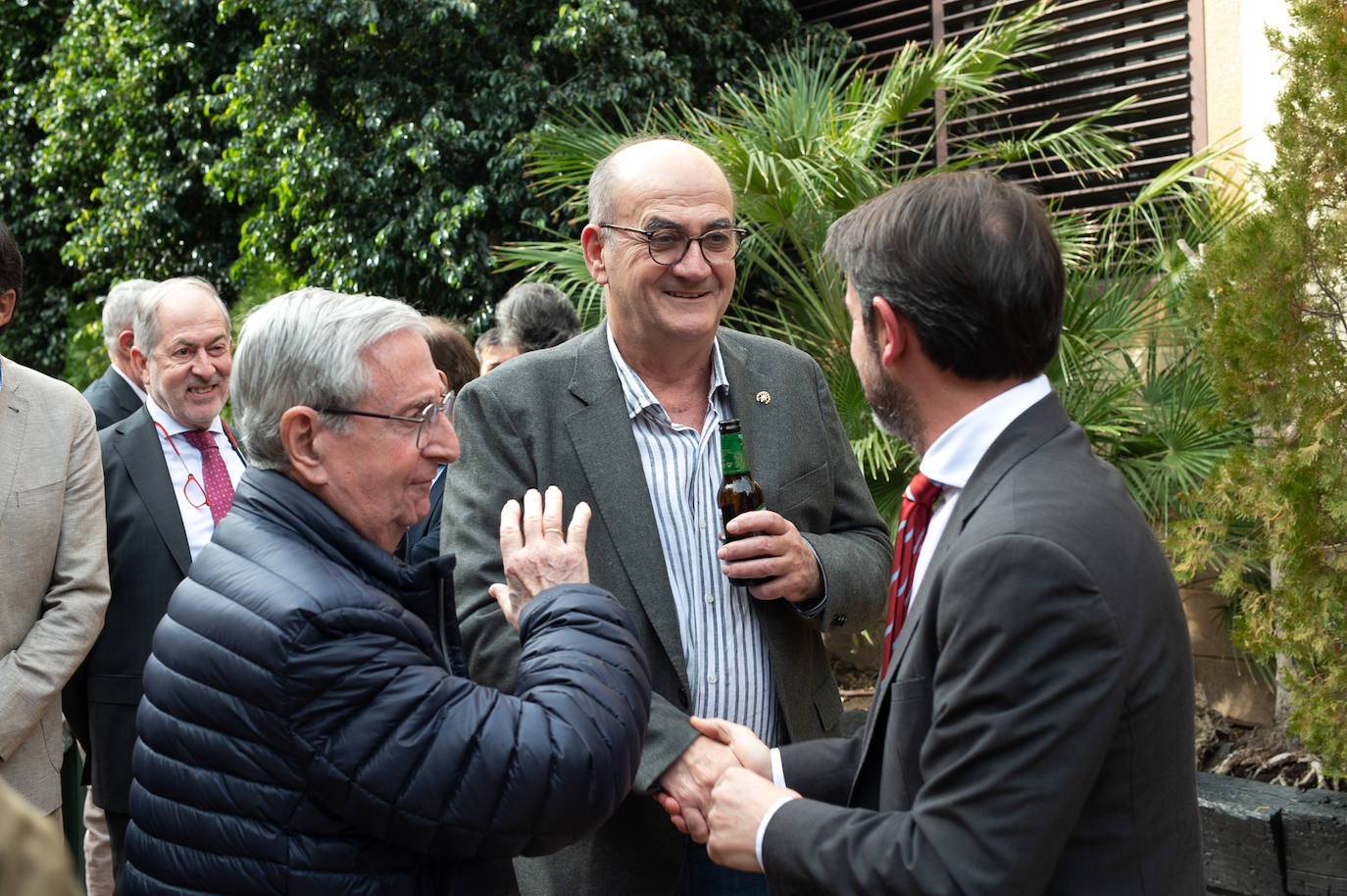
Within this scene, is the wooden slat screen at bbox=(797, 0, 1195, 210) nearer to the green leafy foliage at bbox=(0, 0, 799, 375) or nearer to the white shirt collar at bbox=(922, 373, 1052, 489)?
the green leafy foliage at bbox=(0, 0, 799, 375)

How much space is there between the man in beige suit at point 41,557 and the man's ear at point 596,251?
156cm

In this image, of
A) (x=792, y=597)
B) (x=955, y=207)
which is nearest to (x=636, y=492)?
(x=792, y=597)

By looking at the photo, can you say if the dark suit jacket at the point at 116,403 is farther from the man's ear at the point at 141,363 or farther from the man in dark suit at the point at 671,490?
the man in dark suit at the point at 671,490

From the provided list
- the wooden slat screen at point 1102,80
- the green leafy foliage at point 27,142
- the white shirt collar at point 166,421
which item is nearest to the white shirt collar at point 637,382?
the white shirt collar at point 166,421

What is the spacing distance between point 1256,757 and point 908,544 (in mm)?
3619

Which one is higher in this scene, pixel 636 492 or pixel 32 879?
pixel 32 879

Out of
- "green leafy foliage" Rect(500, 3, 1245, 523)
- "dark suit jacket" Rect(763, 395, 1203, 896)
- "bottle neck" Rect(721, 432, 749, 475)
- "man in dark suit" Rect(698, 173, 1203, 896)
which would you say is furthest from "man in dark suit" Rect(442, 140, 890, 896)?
"green leafy foliage" Rect(500, 3, 1245, 523)

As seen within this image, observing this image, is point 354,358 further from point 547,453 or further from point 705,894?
point 705,894

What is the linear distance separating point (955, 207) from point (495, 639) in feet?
4.14

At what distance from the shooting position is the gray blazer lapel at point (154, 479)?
360cm

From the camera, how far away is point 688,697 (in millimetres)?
2457

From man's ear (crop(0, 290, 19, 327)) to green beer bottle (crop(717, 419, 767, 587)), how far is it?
6.54 ft

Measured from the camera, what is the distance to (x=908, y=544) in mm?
1903

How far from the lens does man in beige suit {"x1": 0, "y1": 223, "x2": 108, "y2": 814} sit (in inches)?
120
